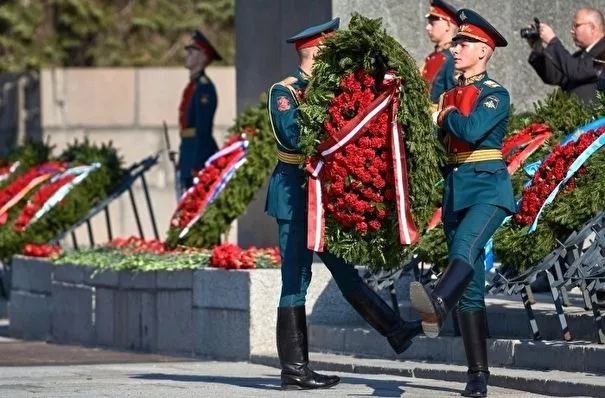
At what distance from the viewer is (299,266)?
9875 millimetres

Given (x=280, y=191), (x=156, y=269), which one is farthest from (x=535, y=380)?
(x=156, y=269)

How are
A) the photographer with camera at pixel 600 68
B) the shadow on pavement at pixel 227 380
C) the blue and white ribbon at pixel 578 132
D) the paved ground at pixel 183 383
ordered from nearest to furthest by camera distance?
the paved ground at pixel 183 383 < the shadow on pavement at pixel 227 380 < the blue and white ribbon at pixel 578 132 < the photographer with camera at pixel 600 68

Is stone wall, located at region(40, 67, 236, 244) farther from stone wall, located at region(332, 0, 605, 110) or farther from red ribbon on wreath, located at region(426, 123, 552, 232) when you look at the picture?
red ribbon on wreath, located at region(426, 123, 552, 232)

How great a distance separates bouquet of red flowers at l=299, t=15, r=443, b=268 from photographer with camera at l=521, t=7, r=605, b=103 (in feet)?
9.14

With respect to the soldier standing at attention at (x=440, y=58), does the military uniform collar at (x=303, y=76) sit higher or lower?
lower

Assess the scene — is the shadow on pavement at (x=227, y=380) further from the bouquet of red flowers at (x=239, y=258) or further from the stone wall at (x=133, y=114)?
the stone wall at (x=133, y=114)

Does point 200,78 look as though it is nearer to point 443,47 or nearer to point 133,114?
point 443,47

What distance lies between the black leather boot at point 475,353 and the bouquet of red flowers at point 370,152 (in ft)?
1.63

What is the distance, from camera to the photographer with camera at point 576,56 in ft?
39.0

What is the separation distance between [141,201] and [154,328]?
31.6ft

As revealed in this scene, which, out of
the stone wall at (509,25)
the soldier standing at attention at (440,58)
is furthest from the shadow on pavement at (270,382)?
the stone wall at (509,25)

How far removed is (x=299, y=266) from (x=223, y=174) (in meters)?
3.87

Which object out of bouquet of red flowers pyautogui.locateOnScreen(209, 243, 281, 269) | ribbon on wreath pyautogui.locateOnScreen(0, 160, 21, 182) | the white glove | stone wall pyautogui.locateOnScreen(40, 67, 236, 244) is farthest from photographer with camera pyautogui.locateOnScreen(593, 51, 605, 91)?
stone wall pyautogui.locateOnScreen(40, 67, 236, 244)

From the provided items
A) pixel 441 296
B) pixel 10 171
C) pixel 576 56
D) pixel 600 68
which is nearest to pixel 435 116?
pixel 441 296
